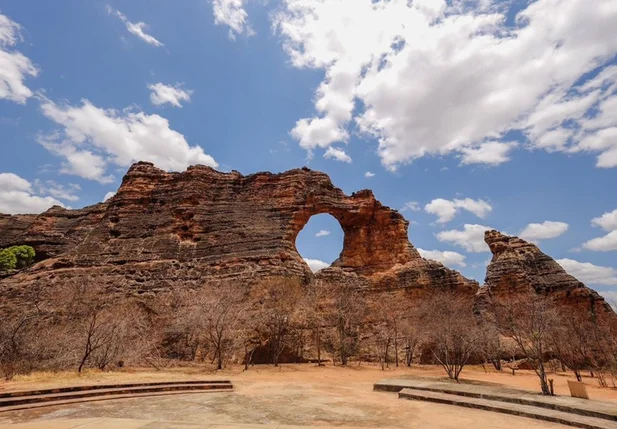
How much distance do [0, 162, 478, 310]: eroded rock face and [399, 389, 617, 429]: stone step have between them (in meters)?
21.2

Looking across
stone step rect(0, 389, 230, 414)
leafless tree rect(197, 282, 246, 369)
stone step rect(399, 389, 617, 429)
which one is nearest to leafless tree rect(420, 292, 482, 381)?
stone step rect(399, 389, 617, 429)

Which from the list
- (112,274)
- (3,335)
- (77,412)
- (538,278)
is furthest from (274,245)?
(538,278)

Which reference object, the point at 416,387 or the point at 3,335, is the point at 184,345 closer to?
the point at 3,335

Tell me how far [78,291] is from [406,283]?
2875 centimetres

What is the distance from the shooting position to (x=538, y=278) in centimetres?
4328

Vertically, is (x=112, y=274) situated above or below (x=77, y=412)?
above

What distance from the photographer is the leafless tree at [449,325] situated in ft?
75.5

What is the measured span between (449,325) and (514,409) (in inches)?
582

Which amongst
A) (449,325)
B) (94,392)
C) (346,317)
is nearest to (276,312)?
(346,317)

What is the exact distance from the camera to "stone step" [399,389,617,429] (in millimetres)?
8113

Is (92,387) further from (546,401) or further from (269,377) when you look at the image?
(546,401)

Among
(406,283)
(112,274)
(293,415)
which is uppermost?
(406,283)

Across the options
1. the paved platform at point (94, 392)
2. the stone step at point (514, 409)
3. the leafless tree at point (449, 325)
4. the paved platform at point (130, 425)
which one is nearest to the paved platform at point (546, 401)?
the stone step at point (514, 409)

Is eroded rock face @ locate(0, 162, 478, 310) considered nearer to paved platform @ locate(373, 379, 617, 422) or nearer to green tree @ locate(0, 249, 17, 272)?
green tree @ locate(0, 249, 17, 272)
